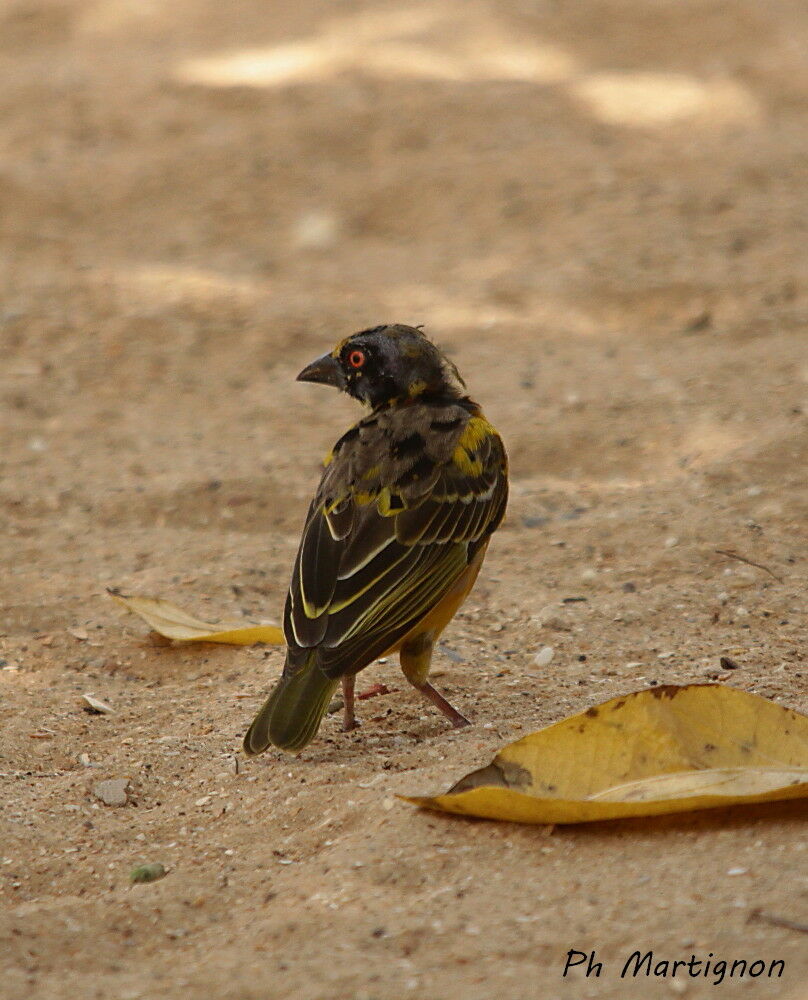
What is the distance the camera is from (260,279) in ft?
27.9

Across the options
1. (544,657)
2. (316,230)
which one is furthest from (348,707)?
(316,230)

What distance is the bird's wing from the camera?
4094mm

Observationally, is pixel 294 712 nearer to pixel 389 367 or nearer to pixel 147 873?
pixel 147 873

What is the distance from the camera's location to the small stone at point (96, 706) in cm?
446

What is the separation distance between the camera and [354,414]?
24.0 feet

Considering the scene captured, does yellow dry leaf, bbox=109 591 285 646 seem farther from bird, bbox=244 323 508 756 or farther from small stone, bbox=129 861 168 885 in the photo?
small stone, bbox=129 861 168 885

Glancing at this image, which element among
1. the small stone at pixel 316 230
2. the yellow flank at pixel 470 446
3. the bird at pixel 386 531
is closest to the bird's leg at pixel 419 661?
the bird at pixel 386 531

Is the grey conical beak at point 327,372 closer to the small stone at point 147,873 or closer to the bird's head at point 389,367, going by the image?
the bird's head at point 389,367

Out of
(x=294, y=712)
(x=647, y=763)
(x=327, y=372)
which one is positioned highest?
(x=327, y=372)

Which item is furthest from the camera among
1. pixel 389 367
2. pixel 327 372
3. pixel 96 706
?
pixel 327 372

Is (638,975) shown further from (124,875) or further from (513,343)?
(513,343)

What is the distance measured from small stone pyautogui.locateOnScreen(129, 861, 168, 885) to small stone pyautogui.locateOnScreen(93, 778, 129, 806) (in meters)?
0.43

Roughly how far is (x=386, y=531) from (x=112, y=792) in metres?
1.10

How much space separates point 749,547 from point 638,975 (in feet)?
9.39
